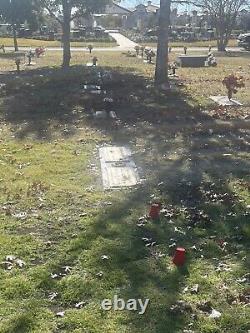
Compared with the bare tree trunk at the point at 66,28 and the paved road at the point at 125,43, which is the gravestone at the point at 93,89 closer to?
the bare tree trunk at the point at 66,28

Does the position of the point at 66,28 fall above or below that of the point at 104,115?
above

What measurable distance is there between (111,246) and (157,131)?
623 centimetres

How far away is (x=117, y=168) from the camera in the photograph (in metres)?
9.62

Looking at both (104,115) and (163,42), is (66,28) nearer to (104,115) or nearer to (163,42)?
(163,42)

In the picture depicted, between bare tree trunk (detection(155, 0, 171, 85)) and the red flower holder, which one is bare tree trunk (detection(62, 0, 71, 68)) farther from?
the red flower holder

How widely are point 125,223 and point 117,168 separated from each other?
2474 millimetres

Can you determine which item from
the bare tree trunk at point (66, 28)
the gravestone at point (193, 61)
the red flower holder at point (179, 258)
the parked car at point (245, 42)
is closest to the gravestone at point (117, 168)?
the red flower holder at point (179, 258)

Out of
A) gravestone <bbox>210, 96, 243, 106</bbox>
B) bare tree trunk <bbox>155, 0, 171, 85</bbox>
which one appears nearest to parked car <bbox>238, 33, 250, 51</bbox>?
bare tree trunk <bbox>155, 0, 171, 85</bbox>

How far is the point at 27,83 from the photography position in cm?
1953

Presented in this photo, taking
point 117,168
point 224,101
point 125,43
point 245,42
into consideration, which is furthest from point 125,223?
point 125,43

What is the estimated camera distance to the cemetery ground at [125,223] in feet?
17.4

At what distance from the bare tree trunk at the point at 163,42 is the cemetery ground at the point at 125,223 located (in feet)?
16.1

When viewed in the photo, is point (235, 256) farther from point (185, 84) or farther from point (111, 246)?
point (185, 84)

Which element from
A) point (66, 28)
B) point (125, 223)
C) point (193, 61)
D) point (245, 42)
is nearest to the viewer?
point (125, 223)
